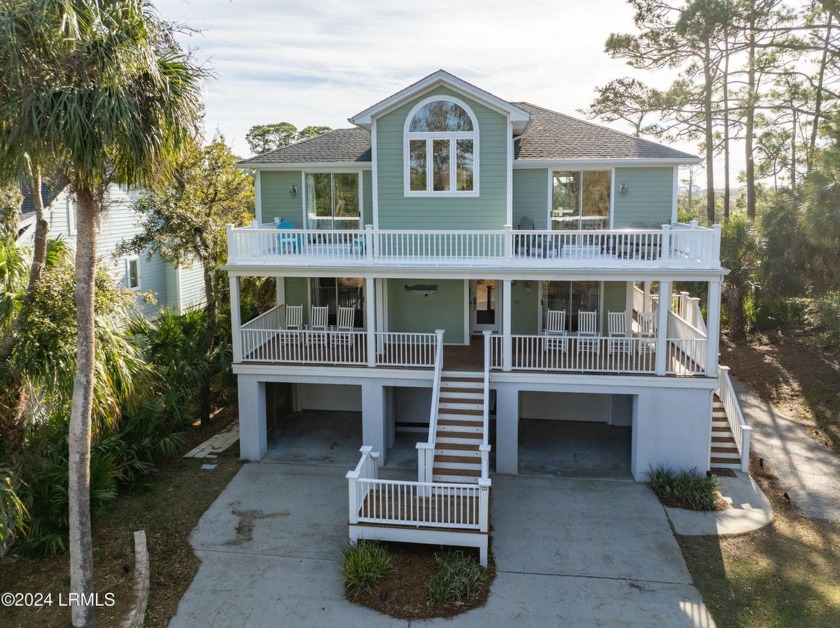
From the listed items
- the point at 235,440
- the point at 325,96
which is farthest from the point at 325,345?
the point at 325,96

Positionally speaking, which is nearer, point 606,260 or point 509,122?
point 606,260

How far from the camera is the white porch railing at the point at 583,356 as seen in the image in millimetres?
14305

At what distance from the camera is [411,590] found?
32.8 feet

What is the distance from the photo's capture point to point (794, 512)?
497 inches

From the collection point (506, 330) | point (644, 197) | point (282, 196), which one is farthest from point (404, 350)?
point (644, 197)

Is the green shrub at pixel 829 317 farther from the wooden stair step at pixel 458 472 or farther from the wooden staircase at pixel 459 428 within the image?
the wooden stair step at pixel 458 472

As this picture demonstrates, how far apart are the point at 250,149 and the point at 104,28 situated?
48.5 meters

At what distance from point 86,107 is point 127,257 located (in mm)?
15909

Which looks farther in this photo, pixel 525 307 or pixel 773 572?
pixel 525 307

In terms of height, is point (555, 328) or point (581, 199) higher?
point (581, 199)

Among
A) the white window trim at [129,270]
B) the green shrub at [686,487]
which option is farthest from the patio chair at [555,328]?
the white window trim at [129,270]

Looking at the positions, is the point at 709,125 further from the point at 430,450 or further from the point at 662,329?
the point at 430,450

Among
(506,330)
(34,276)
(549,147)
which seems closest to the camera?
(34,276)

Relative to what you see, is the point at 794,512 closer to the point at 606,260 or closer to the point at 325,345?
the point at 606,260
